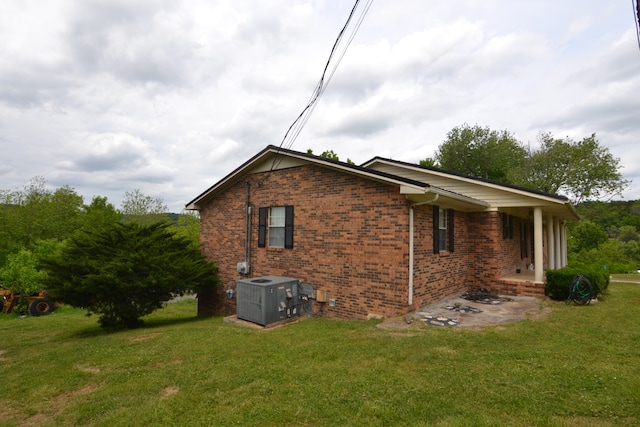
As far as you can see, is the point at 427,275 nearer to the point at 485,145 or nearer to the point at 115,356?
the point at 115,356

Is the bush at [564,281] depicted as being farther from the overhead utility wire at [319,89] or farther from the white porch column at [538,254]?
the overhead utility wire at [319,89]

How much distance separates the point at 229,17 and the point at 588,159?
1301 inches

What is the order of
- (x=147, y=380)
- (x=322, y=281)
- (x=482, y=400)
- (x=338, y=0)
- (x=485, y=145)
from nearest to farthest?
1. (x=482, y=400)
2. (x=147, y=380)
3. (x=338, y=0)
4. (x=322, y=281)
5. (x=485, y=145)

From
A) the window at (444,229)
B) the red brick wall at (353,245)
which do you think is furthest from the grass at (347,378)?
the window at (444,229)

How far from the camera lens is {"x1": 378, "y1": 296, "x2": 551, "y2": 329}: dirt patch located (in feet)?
22.5

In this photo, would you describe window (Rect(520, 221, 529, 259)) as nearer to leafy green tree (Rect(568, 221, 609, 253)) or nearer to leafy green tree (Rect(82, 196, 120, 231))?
leafy green tree (Rect(82, 196, 120, 231))

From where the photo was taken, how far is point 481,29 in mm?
6898

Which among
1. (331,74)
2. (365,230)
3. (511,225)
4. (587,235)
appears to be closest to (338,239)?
(365,230)

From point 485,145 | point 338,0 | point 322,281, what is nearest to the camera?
point 338,0

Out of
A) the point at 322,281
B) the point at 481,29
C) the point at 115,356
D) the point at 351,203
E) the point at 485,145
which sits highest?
the point at 485,145

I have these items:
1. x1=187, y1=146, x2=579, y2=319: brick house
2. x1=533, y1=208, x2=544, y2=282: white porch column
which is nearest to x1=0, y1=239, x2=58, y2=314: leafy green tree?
x1=187, y1=146, x2=579, y2=319: brick house

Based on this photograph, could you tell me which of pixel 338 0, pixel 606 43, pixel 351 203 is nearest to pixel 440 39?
pixel 338 0

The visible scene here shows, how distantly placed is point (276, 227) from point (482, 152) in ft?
97.0

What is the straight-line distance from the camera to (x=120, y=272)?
8.84 metres
